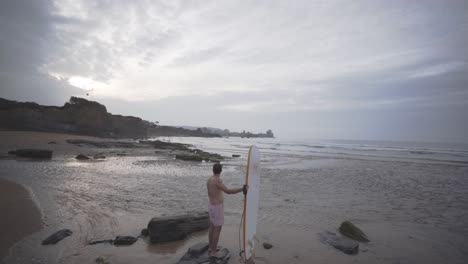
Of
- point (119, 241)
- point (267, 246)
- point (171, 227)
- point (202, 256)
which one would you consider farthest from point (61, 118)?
point (267, 246)

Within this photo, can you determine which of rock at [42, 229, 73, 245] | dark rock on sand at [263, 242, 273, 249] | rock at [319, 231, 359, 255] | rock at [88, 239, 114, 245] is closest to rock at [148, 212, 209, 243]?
rock at [88, 239, 114, 245]

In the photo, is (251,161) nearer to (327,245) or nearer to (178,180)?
(327,245)

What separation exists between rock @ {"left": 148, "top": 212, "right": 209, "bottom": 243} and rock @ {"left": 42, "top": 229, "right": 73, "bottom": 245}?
6.53 ft

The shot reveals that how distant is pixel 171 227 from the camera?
5.46m

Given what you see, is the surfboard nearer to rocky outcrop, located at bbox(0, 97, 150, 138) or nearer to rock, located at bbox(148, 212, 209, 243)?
rock, located at bbox(148, 212, 209, 243)

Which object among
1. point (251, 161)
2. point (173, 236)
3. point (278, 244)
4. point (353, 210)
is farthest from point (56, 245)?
point (353, 210)

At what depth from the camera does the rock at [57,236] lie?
498cm

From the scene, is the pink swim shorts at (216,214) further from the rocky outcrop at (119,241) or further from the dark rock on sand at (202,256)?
the rocky outcrop at (119,241)

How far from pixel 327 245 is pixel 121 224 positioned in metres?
5.62

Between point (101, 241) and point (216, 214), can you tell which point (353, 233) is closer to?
point (216, 214)

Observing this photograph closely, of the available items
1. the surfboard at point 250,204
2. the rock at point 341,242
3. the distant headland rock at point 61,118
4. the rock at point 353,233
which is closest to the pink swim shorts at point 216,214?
the surfboard at point 250,204

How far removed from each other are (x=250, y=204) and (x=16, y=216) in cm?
650

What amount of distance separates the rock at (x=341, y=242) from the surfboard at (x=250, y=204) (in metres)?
2.30

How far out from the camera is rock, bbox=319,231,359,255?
5.30 m
